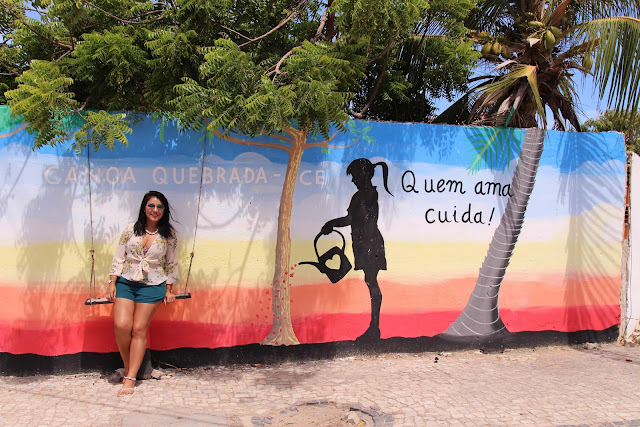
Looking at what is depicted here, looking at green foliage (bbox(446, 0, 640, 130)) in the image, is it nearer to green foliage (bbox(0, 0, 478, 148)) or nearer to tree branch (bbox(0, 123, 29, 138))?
green foliage (bbox(0, 0, 478, 148))

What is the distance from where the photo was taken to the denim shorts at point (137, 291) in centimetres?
416

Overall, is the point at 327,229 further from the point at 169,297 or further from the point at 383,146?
the point at 169,297

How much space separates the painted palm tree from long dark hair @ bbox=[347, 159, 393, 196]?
1.01 metres

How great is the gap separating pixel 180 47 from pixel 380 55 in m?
1.90

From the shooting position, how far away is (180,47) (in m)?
4.38

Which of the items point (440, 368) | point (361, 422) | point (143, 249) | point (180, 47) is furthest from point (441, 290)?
point (180, 47)

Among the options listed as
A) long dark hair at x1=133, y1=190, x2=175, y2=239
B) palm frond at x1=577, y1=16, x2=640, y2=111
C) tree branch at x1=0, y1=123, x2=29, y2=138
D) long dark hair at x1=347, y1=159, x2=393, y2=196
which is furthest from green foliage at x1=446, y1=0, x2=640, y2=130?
tree branch at x1=0, y1=123, x2=29, y2=138

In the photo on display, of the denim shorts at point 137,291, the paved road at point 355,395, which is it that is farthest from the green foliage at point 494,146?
the denim shorts at point 137,291

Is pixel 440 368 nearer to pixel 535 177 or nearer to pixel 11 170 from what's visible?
pixel 535 177

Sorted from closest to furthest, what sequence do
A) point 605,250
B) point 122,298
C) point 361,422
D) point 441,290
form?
point 361,422 → point 122,298 → point 441,290 → point 605,250

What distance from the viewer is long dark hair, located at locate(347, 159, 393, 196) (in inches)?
195

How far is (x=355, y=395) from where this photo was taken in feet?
13.5

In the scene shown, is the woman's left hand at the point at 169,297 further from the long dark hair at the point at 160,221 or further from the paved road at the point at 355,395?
the paved road at the point at 355,395

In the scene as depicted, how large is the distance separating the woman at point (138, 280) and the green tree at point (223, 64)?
2.27 feet
